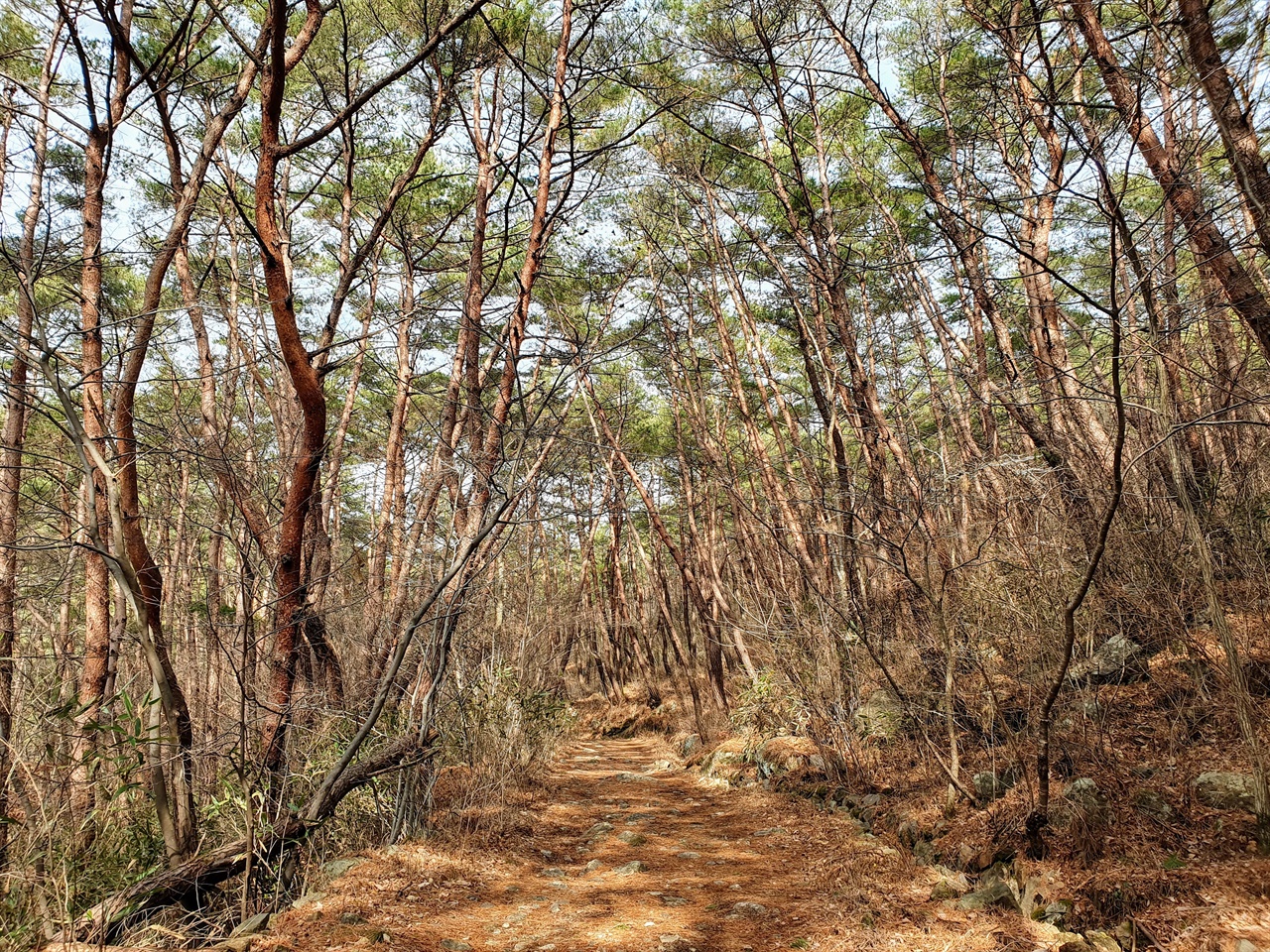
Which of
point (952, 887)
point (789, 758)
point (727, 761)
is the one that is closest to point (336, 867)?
point (952, 887)

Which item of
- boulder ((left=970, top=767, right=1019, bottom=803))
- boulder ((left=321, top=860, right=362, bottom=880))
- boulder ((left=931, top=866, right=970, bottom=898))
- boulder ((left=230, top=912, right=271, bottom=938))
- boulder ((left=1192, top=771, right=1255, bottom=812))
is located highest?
boulder ((left=1192, top=771, right=1255, bottom=812))

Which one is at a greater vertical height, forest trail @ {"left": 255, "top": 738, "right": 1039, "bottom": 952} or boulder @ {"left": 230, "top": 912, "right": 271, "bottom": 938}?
boulder @ {"left": 230, "top": 912, "right": 271, "bottom": 938}

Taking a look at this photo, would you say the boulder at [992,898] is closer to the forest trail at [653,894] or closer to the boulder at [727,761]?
the forest trail at [653,894]

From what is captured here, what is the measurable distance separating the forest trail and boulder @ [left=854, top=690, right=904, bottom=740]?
0.80m

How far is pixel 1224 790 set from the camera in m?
3.10

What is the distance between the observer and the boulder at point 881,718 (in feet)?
18.2

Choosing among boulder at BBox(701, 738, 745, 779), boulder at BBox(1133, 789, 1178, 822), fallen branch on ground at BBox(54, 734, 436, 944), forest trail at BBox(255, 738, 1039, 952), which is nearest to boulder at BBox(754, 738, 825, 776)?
boulder at BBox(701, 738, 745, 779)

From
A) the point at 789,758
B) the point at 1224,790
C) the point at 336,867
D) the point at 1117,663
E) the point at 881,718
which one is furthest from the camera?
the point at 789,758

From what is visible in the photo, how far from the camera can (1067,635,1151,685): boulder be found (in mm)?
4199

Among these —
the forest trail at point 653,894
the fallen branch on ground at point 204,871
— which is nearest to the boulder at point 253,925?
the forest trail at point 653,894

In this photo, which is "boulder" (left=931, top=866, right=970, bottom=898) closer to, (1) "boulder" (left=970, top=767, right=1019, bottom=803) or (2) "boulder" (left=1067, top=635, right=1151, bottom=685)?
(1) "boulder" (left=970, top=767, right=1019, bottom=803)

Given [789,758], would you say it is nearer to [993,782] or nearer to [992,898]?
[993,782]

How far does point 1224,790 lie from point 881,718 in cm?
276

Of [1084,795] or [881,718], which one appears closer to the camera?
[1084,795]
